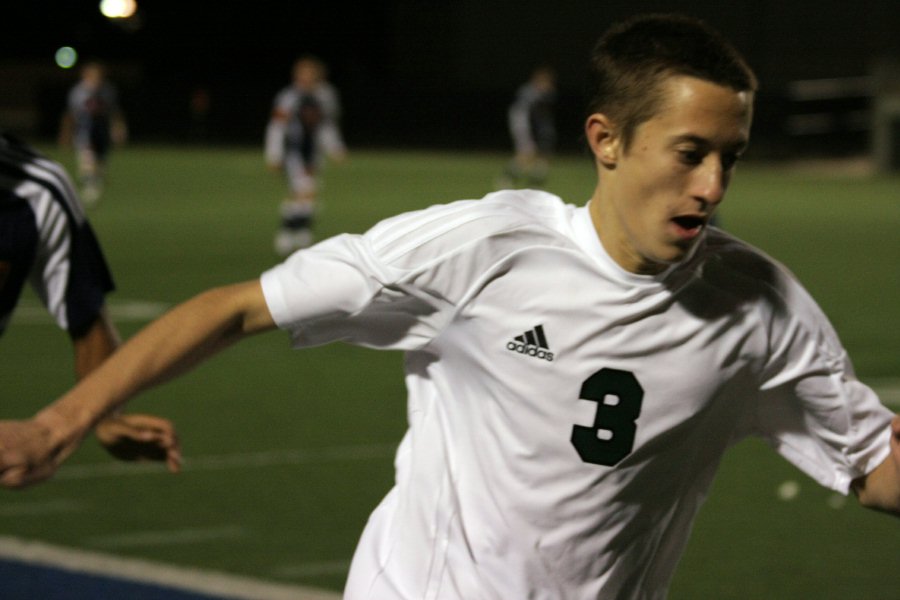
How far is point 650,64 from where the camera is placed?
3111 mm

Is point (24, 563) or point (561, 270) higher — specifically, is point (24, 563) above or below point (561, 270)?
below

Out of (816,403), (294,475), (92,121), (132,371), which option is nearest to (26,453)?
(132,371)

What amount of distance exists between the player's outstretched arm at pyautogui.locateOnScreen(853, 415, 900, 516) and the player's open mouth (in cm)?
64

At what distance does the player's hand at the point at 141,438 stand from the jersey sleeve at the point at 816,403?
1.23 m

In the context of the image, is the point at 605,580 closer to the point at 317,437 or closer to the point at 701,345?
the point at 701,345

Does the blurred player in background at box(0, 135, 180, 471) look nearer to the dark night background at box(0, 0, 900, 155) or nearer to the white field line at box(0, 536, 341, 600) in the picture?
the white field line at box(0, 536, 341, 600)

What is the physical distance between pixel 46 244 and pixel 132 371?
63.5 inches

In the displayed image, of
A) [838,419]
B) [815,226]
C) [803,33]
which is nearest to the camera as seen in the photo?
[838,419]

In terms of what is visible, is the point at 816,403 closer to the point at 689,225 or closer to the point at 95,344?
the point at 689,225

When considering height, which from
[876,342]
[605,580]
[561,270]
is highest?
[561,270]

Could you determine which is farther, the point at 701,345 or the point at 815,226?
the point at 815,226

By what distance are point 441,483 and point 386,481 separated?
5048 millimetres

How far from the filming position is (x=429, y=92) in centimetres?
5259

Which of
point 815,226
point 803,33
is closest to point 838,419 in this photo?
point 815,226
